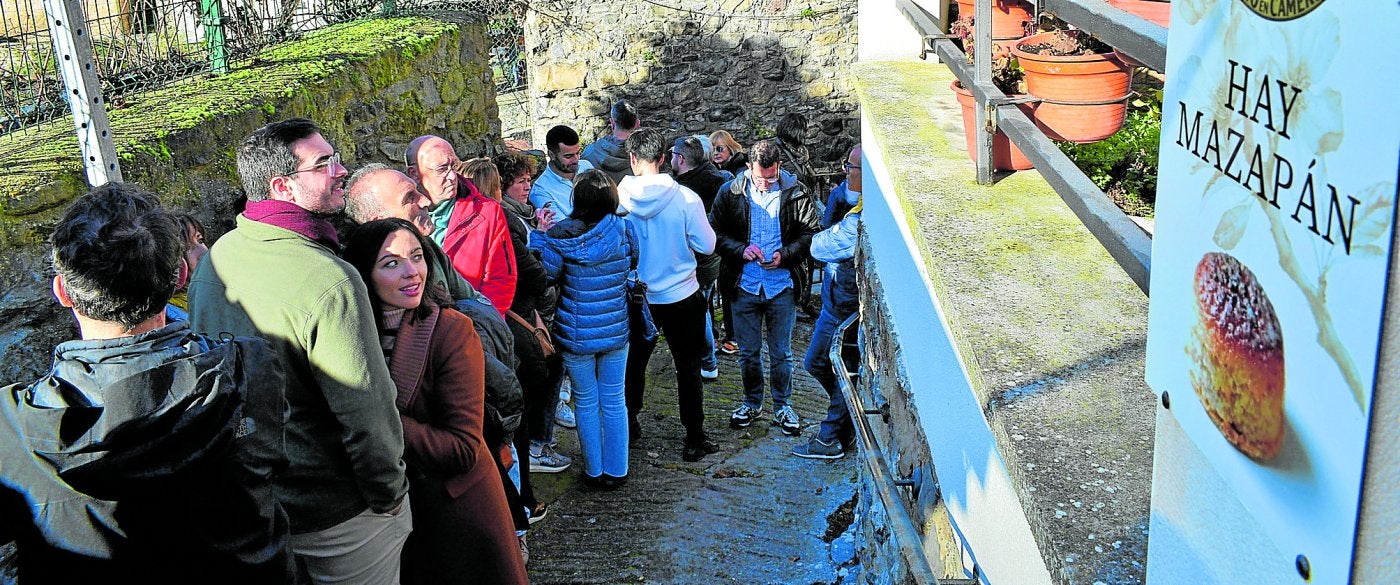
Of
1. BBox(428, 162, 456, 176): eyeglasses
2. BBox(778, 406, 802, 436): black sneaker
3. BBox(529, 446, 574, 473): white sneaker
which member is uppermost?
BBox(428, 162, 456, 176): eyeglasses

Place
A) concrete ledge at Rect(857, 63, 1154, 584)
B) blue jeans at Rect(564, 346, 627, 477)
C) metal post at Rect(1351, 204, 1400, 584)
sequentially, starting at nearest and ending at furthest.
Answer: metal post at Rect(1351, 204, 1400, 584), concrete ledge at Rect(857, 63, 1154, 584), blue jeans at Rect(564, 346, 627, 477)

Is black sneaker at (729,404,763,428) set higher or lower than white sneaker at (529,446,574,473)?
lower

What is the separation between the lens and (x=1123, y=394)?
5.77ft

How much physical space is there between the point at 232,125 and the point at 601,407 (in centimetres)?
204

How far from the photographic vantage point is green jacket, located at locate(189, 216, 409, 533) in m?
2.56

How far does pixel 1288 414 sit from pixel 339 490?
2.40 meters

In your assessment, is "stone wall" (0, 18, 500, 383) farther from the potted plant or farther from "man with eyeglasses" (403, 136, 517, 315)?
the potted plant

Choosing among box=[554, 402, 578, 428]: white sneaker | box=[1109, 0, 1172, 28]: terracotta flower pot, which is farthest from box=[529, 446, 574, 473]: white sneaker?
box=[1109, 0, 1172, 28]: terracotta flower pot

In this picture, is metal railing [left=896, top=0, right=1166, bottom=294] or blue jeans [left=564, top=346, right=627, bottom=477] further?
blue jeans [left=564, top=346, right=627, bottom=477]

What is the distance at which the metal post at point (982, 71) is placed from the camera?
9.39 ft

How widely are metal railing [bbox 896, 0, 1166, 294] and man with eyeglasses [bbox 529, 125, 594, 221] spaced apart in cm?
285

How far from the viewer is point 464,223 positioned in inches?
162

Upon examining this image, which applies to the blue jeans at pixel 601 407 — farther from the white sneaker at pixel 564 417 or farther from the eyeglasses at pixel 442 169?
the eyeglasses at pixel 442 169

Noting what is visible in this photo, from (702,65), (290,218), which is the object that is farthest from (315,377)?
(702,65)
